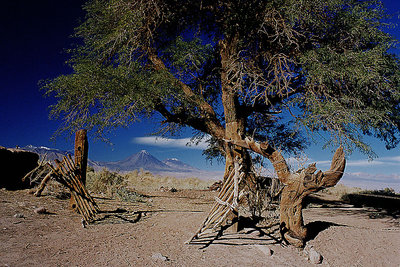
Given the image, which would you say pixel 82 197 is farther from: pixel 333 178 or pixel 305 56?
pixel 305 56

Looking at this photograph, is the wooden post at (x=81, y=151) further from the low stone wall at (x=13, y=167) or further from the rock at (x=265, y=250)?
the rock at (x=265, y=250)

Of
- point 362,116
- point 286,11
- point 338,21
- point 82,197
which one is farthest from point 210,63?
point 82,197

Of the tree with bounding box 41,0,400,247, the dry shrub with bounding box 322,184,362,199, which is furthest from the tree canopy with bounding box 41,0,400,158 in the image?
the dry shrub with bounding box 322,184,362,199

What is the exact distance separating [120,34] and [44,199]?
5.66 meters

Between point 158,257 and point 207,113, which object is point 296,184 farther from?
point 207,113

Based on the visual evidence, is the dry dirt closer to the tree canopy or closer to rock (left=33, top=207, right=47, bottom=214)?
rock (left=33, top=207, right=47, bottom=214)

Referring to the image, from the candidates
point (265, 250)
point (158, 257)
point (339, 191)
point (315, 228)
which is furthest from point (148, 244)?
point (339, 191)

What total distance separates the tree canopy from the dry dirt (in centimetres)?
265

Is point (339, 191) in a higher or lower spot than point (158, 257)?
higher

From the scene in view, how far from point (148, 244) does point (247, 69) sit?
6128mm

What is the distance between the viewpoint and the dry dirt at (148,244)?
4.39 m

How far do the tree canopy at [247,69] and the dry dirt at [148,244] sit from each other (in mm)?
2651

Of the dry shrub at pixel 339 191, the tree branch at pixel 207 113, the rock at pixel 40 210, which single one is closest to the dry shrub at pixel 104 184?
the rock at pixel 40 210

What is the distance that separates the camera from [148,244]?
203 inches
